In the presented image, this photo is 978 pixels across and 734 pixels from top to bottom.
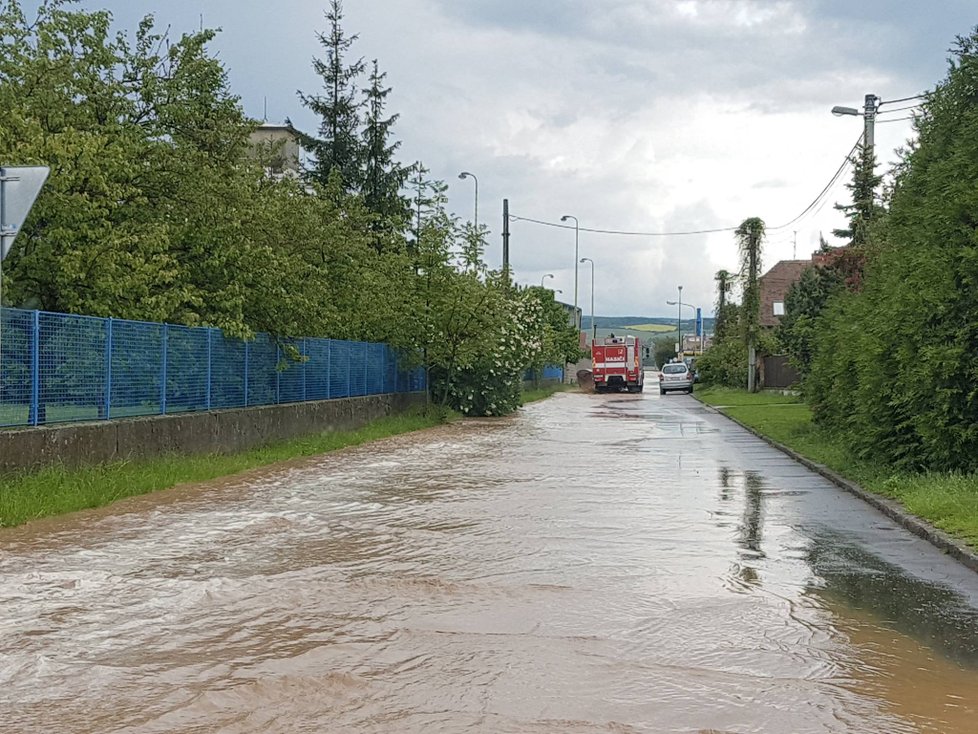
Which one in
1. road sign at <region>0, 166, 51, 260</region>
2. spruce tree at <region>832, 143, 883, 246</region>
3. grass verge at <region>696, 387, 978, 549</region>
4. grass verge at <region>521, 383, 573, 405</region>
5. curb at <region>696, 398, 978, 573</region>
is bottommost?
grass verge at <region>521, 383, 573, 405</region>

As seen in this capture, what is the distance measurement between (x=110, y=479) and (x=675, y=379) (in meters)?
48.3

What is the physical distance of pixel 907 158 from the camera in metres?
15.6

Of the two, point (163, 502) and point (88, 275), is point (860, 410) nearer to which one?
point (163, 502)

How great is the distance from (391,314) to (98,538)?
18784mm

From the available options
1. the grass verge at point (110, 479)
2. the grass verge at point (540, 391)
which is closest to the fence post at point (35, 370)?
the grass verge at point (110, 479)

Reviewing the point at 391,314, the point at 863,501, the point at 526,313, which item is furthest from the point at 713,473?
the point at 526,313

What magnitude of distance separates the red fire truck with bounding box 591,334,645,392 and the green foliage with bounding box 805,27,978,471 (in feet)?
143

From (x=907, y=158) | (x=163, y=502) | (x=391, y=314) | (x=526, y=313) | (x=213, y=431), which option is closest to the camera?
(x=163, y=502)

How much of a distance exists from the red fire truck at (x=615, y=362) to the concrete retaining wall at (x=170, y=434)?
36420 mm

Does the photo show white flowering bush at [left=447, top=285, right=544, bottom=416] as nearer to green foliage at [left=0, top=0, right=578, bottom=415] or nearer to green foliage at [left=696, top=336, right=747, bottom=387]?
green foliage at [left=0, top=0, right=578, bottom=415]

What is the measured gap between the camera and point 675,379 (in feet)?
192

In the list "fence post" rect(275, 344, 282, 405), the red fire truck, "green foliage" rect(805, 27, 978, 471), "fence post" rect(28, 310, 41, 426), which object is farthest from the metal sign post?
the red fire truck

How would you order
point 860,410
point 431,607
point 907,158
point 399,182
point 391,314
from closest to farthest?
point 431,607 → point 860,410 → point 907,158 → point 391,314 → point 399,182

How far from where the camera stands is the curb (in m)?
8.73
